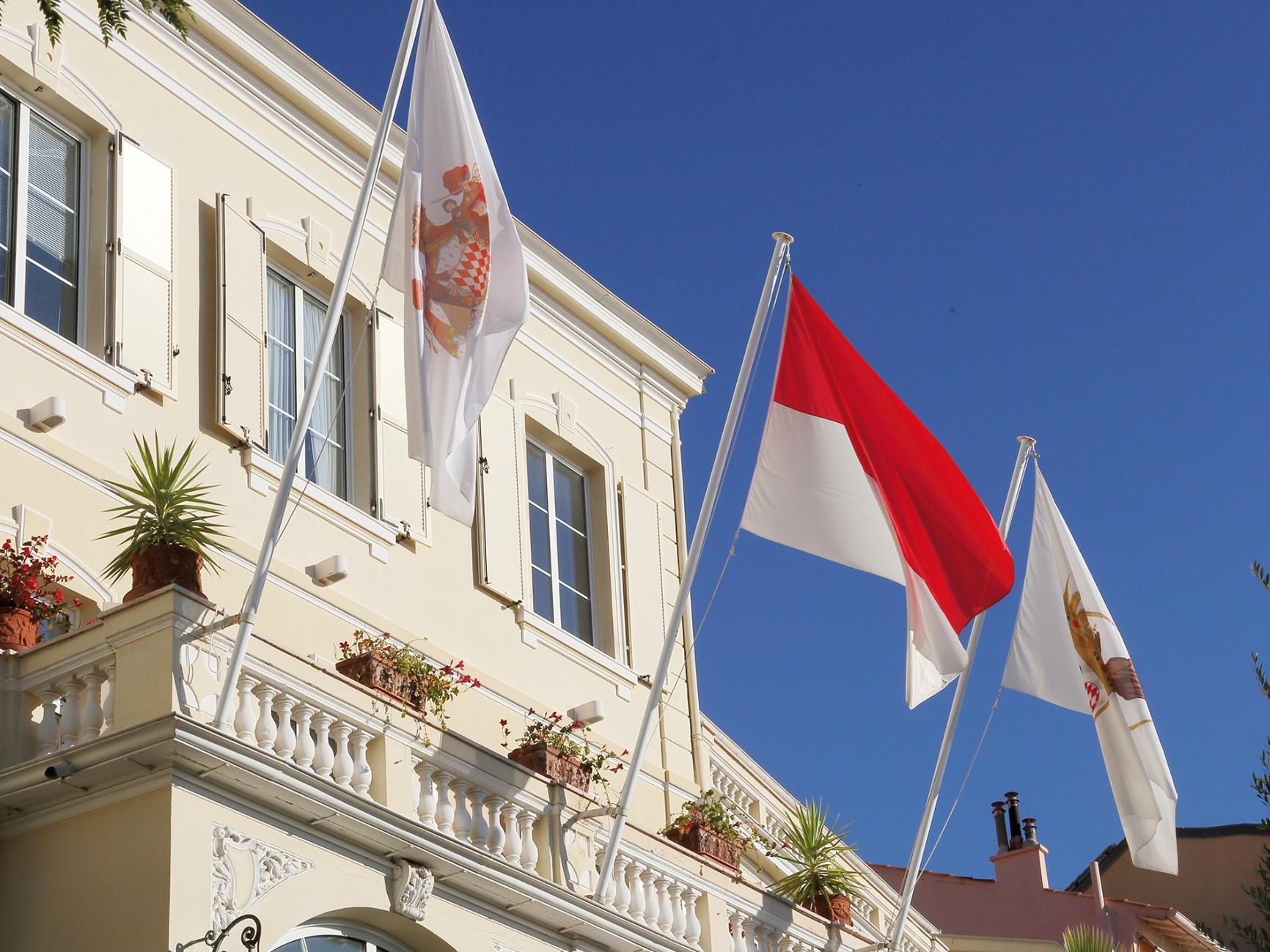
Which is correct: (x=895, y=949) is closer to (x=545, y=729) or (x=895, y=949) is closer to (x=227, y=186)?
(x=545, y=729)

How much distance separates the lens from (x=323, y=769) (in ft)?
32.6

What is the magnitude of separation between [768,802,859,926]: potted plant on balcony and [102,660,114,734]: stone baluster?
21.4 ft

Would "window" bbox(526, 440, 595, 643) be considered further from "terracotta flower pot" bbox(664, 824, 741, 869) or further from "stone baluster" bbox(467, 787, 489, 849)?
"stone baluster" bbox(467, 787, 489, 849)

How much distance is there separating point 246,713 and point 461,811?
67.6 inches

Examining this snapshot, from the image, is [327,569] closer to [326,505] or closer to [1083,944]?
[326,505]

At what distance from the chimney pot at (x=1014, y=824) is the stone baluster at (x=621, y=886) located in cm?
1598

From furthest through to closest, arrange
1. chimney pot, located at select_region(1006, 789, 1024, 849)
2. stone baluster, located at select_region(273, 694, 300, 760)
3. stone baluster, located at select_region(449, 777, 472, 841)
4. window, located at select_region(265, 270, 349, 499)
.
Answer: chimney pot, located at select_region(1006, 789, 1024, 849)
window, located at select_region(265, 270, 349, 499)
stone baluster, located at select_region(449, 777, 472, 841)
stone baluster, located at select_region(273, 694, 300, 760)

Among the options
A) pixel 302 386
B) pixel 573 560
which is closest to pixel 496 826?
pixel 302 386

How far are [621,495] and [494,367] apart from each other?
6.27 metres

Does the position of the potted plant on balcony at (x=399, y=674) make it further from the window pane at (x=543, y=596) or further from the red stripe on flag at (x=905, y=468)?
the red stripe on flag at (x=905, y=468)

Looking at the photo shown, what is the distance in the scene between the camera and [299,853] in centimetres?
957

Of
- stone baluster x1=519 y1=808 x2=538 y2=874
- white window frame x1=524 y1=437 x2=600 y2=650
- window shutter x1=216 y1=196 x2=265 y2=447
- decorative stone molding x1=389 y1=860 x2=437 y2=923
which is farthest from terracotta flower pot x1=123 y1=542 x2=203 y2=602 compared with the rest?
white window frame x1=524 y1=437 x2=600 y2=650

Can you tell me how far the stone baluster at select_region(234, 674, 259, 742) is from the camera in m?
9.48

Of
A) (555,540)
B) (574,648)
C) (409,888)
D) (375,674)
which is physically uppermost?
(555,540)
